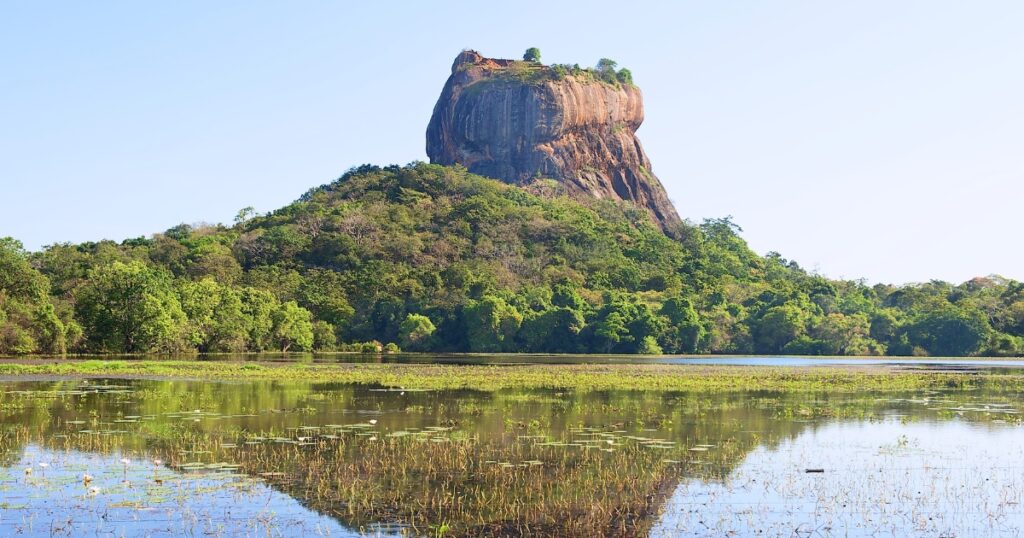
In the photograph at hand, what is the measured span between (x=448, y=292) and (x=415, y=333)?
11.5 m

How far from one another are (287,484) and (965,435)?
1661 centimetres

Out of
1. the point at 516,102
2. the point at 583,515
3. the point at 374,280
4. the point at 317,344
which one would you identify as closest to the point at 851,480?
the point at 583,515

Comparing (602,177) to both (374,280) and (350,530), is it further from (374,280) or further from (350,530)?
(350,530)

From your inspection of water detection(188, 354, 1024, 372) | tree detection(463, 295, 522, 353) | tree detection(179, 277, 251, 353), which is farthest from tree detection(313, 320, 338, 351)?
water detection(188, 354, 1024, 372)

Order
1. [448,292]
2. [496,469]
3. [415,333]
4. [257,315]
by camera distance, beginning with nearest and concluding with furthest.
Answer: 1. [496,469]
2. [257,315]
3. [415,333]
4. [448,292]

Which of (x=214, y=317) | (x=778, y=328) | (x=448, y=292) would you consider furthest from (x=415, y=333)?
(x=778, y=328)

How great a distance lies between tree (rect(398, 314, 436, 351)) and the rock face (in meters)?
82.4

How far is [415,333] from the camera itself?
310 feet

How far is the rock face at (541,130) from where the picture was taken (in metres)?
176

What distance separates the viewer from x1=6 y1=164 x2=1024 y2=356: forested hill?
218 ft

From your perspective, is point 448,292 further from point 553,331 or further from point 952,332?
point 952,332

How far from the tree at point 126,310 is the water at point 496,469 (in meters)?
35.7

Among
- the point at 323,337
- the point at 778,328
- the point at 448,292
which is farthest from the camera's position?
the point at 448,292

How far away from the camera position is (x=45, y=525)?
1281 centimetres
